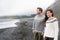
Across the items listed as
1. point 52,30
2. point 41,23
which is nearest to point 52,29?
point 52,30

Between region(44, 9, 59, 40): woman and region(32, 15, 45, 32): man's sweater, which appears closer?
region(44, 9, 59, 40): woman

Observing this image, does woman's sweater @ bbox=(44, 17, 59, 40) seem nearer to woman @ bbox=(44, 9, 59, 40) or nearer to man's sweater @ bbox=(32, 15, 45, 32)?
woman @ bbox=(44, 9, 59, 40)

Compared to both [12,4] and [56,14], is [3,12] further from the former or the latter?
[56,14]

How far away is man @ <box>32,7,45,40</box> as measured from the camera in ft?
7.13

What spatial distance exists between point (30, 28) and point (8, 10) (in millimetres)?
470

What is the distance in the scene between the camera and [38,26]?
219 centimetres

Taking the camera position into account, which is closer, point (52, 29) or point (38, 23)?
point (52, 29)

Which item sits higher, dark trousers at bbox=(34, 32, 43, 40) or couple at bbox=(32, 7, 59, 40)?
couple at bbox=(32, 7, 59, 40)

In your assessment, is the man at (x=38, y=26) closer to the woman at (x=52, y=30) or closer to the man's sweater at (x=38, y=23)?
the man's sweater at (x=38, y=23)

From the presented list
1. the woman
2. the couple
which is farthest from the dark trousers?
the woman

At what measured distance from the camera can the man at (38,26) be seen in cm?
217

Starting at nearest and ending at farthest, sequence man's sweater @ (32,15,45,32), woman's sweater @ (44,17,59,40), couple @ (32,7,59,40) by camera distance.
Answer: woman's sweater @ (44,17,59,40) < couple @ (32,7,59,40) < man's sweater @ (32,15,45,32)

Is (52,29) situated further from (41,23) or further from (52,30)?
(41,23)

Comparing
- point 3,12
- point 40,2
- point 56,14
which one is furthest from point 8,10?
point 56,14
